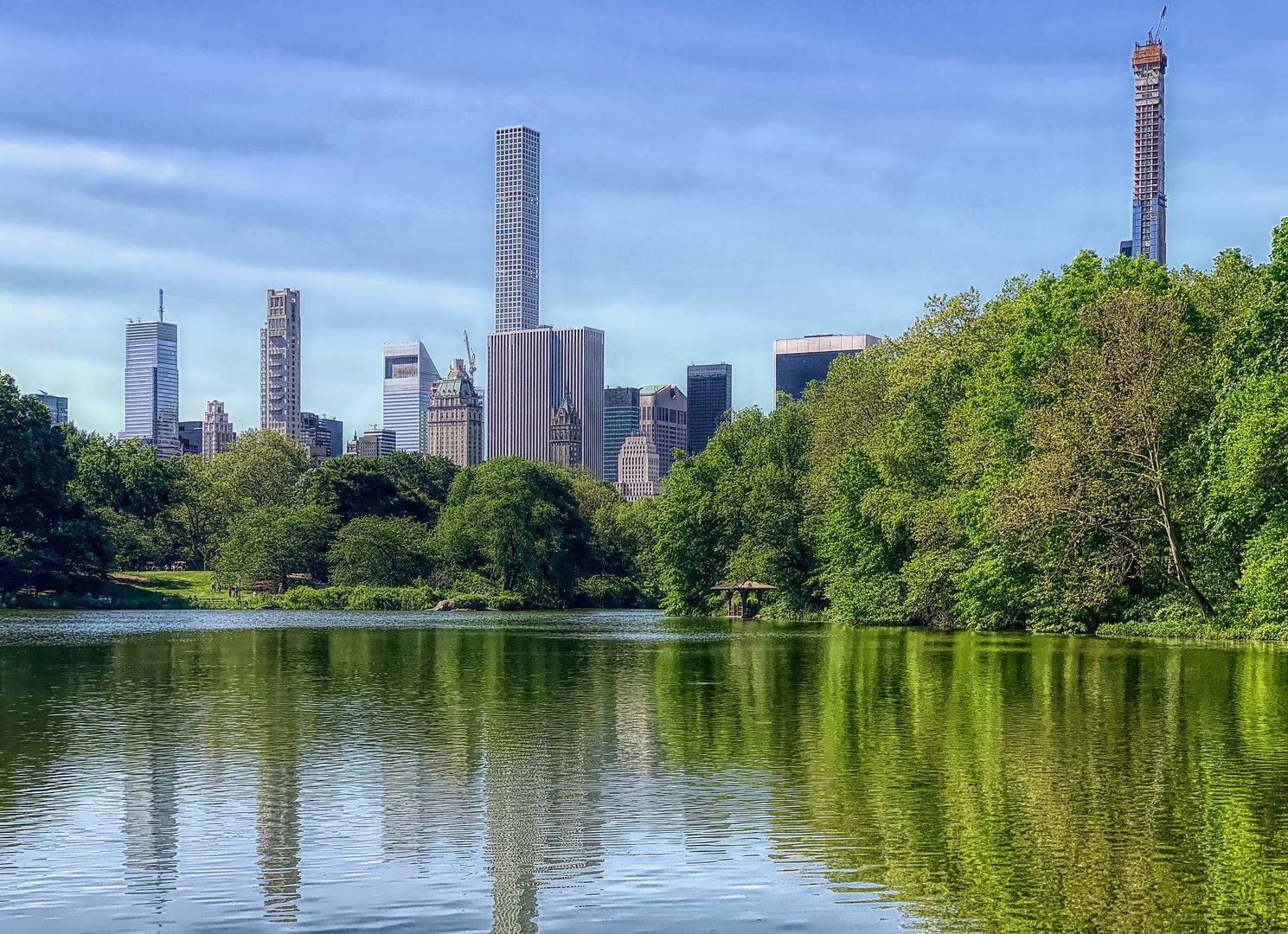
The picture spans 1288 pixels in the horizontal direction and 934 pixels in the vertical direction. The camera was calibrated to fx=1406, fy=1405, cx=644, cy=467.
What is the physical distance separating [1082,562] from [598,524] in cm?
9701

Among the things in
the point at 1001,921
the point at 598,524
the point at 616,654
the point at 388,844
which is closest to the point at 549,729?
the point at 388,844

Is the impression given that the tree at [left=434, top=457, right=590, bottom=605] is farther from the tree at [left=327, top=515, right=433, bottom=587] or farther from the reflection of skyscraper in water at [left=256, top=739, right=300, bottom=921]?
the reflection of skyscraper in water at [left=256, top=739, right=300, bottom=921]

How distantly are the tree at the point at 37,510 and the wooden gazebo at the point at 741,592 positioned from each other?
161 feet

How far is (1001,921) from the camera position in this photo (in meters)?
9.48

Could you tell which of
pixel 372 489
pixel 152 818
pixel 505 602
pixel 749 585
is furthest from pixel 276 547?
pixel 152 818

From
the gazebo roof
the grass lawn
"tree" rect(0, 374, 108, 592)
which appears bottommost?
the grass lawn

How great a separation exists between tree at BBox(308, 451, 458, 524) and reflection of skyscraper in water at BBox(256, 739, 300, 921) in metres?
124

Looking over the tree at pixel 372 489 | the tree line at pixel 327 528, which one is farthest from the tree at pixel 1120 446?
the tree at pixel 372 489

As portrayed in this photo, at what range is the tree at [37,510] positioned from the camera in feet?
334

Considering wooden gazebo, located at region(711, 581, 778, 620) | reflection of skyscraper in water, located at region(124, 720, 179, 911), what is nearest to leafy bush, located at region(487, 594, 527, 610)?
wooden gazebo, located at region(711, 581, 778, 620)

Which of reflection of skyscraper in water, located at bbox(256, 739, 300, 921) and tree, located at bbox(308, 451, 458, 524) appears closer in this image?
reflection of skyscraper in water, located at bbox(256, 739, 300, 921)

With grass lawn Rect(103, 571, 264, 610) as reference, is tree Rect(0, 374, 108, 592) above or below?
above

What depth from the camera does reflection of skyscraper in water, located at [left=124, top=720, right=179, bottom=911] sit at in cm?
1076

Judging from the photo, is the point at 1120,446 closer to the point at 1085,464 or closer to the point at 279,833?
the point at 1085,464
